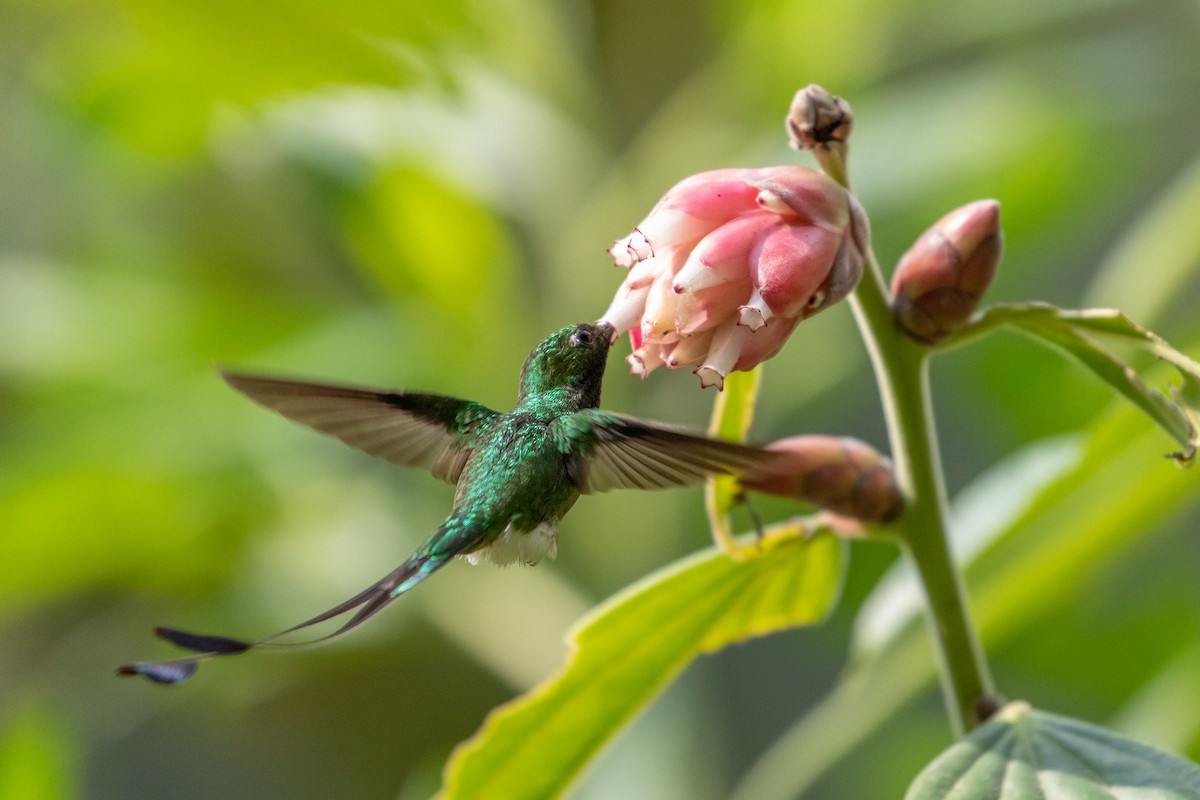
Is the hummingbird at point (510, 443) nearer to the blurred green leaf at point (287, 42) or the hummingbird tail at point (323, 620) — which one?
the hummingbird tail at point (323, 620)

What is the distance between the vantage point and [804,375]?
7.07ft

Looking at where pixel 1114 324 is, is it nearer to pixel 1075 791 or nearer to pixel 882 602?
pixel 1075 791

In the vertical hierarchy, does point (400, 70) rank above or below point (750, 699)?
above

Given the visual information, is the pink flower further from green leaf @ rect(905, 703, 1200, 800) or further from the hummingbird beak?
green leaf @ rect(905, 703, 1200, 800)

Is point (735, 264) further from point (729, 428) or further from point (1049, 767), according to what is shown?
point (1049, 767)

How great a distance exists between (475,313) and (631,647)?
1191 mm

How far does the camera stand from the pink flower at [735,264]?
671 mm

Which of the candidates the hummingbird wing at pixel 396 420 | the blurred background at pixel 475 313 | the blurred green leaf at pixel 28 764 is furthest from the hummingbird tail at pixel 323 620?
the blurred background at pixel 475 313

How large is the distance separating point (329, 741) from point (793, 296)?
2.51 meters

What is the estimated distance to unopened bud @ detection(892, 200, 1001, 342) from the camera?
76 cm

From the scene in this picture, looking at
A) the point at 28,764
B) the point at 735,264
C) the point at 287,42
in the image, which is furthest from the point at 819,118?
the point at 287,42

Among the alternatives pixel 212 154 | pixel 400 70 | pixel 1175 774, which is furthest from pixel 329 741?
pixel 1175 774

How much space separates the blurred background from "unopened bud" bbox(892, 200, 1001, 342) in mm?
834

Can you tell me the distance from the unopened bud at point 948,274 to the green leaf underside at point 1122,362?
0.02 m
